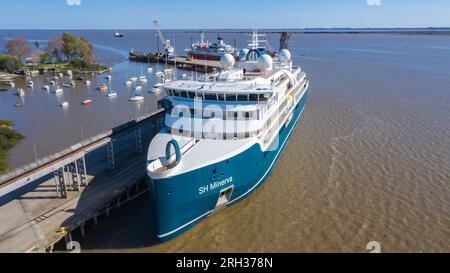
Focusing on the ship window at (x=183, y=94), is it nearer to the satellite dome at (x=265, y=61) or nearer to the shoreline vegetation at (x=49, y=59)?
the satellite dome at (x=265, y=61)

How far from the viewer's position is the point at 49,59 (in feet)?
289

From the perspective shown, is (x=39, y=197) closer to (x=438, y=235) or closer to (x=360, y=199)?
(x=360, y=199)

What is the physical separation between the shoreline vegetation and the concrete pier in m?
64.6

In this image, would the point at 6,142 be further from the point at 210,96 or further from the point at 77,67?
the point at 77,67

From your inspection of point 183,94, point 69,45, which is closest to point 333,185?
point 183,94

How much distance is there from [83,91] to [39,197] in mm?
44185

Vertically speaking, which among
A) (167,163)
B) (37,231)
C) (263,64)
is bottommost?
(37,231)

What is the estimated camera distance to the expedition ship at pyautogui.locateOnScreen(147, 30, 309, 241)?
1498cm

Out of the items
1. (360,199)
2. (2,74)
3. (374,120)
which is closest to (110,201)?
(360,199)

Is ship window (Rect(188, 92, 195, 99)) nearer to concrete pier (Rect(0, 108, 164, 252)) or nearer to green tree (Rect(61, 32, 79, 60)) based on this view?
concrete pier (Rect(0, 108, 164, 252))

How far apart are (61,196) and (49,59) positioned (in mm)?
84280

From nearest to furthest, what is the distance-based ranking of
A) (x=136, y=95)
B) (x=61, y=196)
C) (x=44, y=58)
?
(x=61, y=196)
(x=136, y=95)
(x=44, y=58)

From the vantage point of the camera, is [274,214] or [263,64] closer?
[274,214]

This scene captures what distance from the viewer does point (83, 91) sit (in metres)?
58.1
